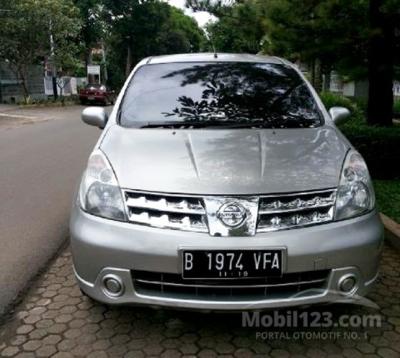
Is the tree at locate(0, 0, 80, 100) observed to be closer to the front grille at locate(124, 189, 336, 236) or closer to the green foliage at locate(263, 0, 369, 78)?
the green foliage at locate(263, 0, 369, 78)

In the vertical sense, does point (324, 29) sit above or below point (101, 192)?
above

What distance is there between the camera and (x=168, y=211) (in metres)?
2.73

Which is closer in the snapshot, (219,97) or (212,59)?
(219,97)

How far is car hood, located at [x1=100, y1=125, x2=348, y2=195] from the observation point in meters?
2.80

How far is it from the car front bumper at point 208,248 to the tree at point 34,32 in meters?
23.7

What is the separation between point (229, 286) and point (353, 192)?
0.88 m

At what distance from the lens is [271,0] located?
23.9 feet

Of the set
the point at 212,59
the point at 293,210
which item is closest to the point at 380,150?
the point at 212,59

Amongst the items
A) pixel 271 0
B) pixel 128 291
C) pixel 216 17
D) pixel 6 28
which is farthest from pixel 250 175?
pixel 6 28

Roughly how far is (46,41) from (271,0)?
21.1m

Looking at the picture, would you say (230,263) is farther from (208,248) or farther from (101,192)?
(101,192)

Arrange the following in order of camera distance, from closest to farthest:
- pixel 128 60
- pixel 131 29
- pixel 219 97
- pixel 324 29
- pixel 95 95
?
1. pixel 219 97
2. pixel 324 29
3. pixel 95 95
4. pixel 131 29
5. pixel 128 60

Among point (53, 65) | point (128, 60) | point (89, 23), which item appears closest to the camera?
point (53, 65)

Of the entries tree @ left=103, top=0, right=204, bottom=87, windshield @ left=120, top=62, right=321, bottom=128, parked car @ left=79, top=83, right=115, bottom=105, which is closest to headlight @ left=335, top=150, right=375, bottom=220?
windshield @ left=120, top=62, right=321, bottom=128
